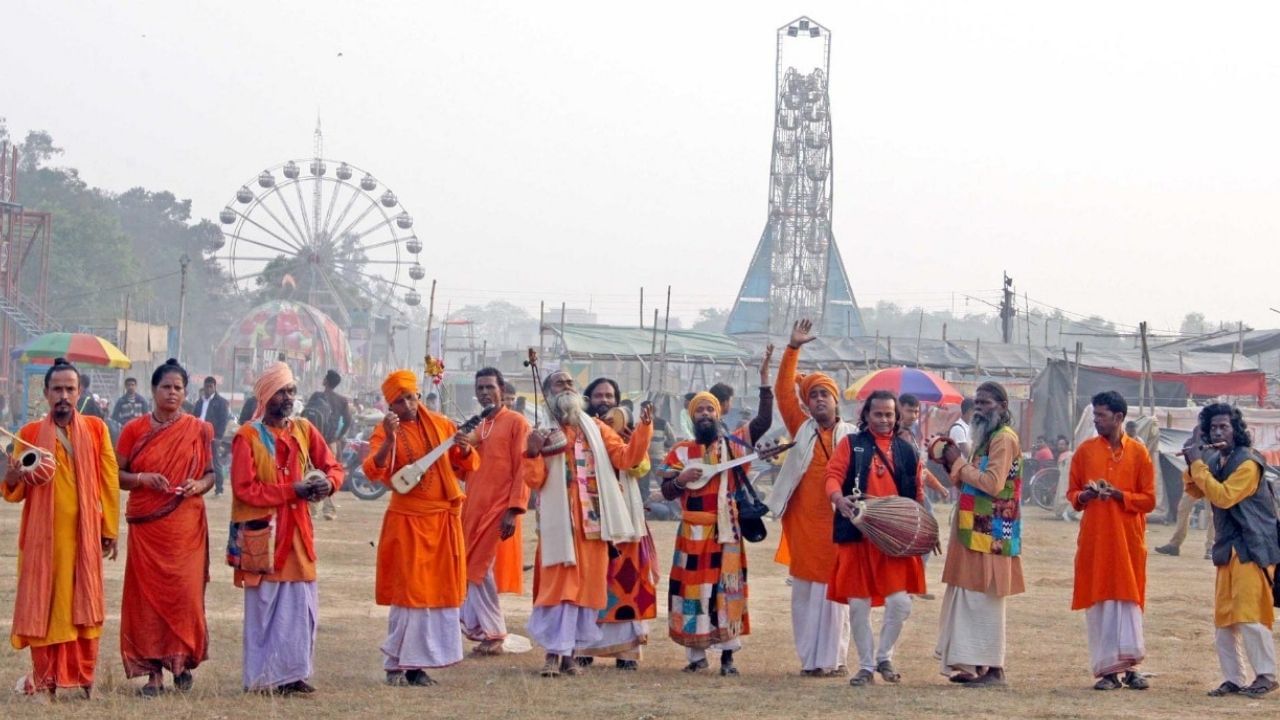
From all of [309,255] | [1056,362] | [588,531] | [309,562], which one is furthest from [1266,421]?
[309,255]

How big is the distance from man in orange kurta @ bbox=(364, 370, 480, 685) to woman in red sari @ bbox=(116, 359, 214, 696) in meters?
0.83

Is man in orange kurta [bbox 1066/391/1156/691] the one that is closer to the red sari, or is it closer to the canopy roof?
the red sari

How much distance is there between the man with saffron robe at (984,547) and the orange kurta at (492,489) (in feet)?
7.57

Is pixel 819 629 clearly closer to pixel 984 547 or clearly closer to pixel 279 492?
pixel 984 547

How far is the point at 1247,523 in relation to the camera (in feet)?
25.4

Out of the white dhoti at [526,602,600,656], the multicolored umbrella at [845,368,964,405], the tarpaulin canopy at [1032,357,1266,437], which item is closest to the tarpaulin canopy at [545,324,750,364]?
the tarpaulin canopy at [1032,357,1266,437]

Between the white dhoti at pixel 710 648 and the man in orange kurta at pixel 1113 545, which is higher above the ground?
the man in orange kurta at pixel 1113 545

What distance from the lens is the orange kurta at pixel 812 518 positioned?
8188mm

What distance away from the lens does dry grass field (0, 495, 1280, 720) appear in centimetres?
700

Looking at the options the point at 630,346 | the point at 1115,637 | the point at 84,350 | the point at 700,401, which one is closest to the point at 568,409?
the point at 700,401

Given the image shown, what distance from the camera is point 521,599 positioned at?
37.0ft

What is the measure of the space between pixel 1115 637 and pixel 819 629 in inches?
56.7

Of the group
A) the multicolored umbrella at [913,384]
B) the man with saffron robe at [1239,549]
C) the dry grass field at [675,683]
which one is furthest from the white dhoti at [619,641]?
the multicolored umbrella at [913,384]

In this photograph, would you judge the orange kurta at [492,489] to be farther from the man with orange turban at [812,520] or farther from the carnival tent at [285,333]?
the carnival tent at [285,333]
